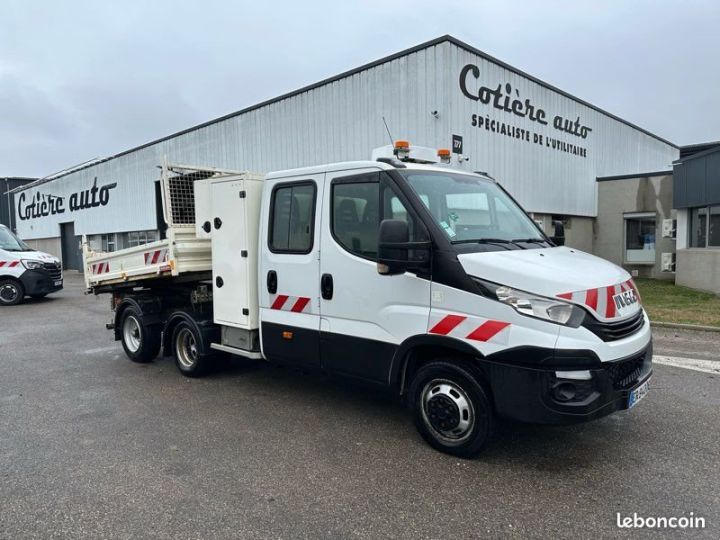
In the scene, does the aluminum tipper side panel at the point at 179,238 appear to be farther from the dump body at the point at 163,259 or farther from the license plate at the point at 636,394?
the license plate at the point at 636,394

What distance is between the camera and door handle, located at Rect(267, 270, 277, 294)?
5.34m

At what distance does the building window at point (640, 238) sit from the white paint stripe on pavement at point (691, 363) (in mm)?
11627

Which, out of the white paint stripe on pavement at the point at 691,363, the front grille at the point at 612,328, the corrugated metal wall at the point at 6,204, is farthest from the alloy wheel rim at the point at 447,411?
the corrugated metal wall at the point at 6,204

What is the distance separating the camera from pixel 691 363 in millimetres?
6844

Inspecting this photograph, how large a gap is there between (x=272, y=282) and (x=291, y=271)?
0.31 m

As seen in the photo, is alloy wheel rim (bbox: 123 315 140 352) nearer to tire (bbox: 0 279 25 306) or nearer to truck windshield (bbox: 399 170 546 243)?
truck windshield (bbox: 399 170 546 243)

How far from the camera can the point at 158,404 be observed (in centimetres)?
565

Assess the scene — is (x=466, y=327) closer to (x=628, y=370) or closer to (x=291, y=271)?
(x=628, y=370)

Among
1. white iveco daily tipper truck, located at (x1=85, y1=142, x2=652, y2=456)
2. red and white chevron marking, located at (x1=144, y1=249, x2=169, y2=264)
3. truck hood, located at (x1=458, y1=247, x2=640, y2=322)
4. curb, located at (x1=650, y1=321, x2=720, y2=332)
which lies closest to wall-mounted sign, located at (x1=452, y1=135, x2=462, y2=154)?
curb, located at (x1=650, y1=321, x2=720, y2=332)

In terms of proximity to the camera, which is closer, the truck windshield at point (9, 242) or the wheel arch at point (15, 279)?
the wheel arch at point (15, 279)

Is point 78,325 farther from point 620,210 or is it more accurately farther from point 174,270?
point 620,210

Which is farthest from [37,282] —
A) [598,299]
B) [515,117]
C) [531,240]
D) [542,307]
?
[598,299]

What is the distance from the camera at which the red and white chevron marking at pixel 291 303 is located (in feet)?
16.6

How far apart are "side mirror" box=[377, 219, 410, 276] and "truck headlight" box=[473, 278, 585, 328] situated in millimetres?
773
